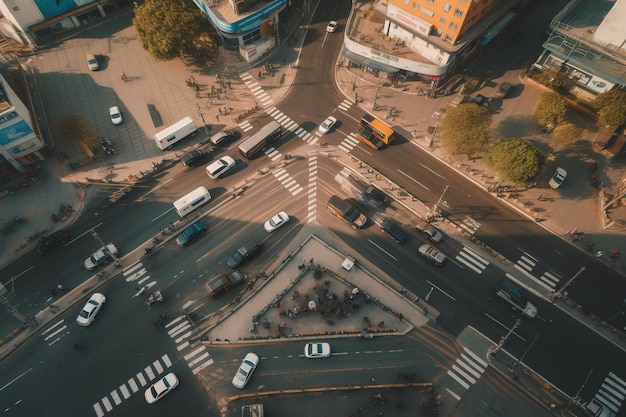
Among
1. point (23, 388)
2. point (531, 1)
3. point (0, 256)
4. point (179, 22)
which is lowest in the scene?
point (23, 388)

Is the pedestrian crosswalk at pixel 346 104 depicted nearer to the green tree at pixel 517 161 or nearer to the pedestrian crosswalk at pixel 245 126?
the pedestrian crosswalk at pixel 245 126

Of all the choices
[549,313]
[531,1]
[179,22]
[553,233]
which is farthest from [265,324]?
[531,1]

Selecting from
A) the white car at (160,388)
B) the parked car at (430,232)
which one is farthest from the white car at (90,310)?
the parked car at (430,232)

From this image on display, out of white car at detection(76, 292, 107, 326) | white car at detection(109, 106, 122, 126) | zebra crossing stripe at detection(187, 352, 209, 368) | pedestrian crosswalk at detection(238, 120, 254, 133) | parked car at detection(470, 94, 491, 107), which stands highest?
parked car at detection(470, 94, 491, 107)

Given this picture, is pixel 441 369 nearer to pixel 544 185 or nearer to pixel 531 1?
pixel 544 185

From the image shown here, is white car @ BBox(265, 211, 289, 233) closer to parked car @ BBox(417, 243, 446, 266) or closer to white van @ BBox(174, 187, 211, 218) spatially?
white van @ BBox(174, 187, 211, 218)

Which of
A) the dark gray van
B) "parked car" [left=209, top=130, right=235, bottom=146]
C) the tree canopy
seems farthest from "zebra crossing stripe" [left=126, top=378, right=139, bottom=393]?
the tree canopy

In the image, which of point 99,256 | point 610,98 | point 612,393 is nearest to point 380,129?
point 610,98
